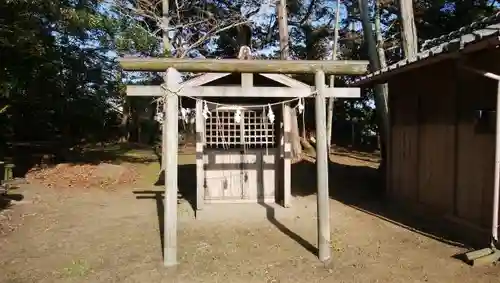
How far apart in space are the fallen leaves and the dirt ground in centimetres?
214

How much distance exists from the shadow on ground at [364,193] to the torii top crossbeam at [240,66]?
3289mm

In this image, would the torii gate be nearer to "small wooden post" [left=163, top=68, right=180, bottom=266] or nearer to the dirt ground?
"small wooden post" [left=163, top=68, right=180, bottom=266]

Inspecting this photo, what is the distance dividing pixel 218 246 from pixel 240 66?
2972 mm

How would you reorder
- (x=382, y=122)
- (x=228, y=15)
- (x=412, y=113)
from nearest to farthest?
(x=412, y=113), (x=382, y=122), (x=228, y=15)

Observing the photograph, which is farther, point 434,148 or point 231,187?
point 231,187

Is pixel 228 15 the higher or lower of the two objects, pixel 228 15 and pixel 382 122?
the higher

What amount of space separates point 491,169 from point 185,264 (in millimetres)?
4716

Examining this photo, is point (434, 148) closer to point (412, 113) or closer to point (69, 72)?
point (412, 113)

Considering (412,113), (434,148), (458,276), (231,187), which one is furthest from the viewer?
(231,187)

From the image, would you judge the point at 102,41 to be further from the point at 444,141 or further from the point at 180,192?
the point at 444,141

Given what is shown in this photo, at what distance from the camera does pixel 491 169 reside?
6223mm

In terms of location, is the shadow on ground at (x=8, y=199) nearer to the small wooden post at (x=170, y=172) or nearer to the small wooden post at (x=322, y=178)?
the small wooden post at (x=170, y=172)

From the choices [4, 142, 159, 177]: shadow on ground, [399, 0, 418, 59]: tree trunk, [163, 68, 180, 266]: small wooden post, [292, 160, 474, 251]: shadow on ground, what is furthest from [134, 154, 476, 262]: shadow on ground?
[399, 0, 418, 59]: tree trunk

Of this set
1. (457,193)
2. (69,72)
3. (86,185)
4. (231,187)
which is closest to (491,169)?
(457,193)
